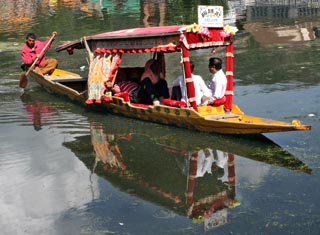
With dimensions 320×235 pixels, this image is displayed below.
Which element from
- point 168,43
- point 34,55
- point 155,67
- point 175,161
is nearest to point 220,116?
point 175,161

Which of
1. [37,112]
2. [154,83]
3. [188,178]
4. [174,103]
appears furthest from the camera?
[37,112]

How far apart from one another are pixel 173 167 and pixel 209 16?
8.04 feet

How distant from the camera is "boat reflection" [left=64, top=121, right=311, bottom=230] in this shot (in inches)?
286

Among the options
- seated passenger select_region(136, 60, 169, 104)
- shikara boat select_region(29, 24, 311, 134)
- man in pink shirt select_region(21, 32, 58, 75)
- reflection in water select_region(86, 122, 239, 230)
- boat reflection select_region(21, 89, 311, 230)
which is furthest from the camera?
man in pink shirt select_region(21, 32, 58, 75)

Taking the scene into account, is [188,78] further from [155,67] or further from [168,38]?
[155,67]

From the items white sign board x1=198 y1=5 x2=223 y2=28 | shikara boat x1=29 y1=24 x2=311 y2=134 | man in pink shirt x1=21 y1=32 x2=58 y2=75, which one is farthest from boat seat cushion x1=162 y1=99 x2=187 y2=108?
man in pink shirt x1=21 y1=32 x2=58 y2=75

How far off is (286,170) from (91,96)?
4794mm

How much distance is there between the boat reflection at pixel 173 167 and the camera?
7273mm

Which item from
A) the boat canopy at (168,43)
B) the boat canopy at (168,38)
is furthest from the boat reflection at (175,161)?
the boat canopy at (168,38)

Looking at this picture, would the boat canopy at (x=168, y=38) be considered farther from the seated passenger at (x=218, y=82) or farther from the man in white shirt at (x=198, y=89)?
the man in white shirt at (x=198, y=89)

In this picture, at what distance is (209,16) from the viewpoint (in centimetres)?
944

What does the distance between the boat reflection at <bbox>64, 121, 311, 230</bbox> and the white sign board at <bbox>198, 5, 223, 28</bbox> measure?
1841 mm

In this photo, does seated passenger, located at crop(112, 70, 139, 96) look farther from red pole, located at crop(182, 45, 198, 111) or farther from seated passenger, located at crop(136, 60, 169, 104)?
red pole, located at crop(182, 45, 198, 111)

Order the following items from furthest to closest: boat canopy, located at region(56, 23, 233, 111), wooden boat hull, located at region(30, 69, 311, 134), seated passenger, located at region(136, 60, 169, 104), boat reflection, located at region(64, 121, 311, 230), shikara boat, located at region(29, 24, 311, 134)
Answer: seated passenger, located at region(136, 60, 169, 104) < boat canopy, located at region(56, 23, 233, 111) < shikara boat, located at region(29, 24, 311, 134) < wooden boat hull, located at region(30, 69, 311, 134) < boat reflection, located at region(64, 121, 311, 230)
